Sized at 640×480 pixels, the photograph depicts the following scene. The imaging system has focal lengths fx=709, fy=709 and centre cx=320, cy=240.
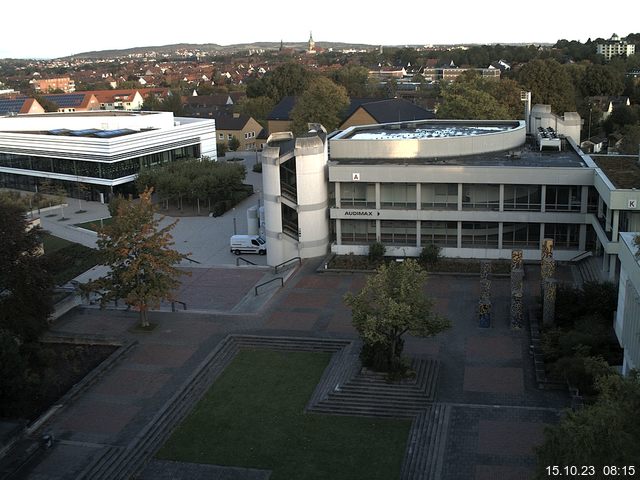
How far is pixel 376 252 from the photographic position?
3691 centimetres

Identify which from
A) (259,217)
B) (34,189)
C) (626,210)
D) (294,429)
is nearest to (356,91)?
(34,189)

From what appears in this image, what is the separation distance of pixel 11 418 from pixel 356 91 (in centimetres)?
10191

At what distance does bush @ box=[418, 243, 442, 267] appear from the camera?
36.2 m

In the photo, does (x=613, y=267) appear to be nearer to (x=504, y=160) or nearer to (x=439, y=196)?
(x=439, y=196)

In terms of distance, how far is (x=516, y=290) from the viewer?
28.1 m

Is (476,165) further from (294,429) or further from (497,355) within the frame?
(294,429)

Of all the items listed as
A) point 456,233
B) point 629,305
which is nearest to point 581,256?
point 456,233

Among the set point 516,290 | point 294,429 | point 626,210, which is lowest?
point 294,429


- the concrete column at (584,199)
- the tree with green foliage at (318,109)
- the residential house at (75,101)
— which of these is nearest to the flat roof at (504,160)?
the concrete column at (584,199)

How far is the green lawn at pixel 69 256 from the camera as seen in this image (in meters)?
39.2

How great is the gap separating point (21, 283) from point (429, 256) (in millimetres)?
19664

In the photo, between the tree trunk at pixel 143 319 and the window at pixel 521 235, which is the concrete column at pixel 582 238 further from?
the tree trunk at pixel 143 319

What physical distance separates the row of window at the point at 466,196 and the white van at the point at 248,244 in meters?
5.63

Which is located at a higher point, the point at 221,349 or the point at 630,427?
the point at 630,427
